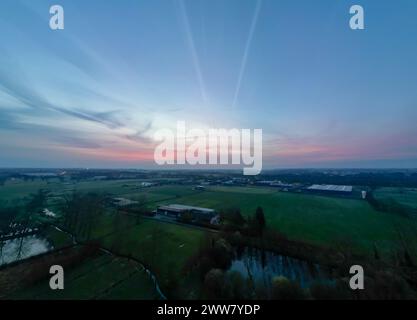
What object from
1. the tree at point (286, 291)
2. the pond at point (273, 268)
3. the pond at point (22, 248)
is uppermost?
the tree at point (286, 291)

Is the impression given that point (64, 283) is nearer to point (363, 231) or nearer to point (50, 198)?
point (363, 231)

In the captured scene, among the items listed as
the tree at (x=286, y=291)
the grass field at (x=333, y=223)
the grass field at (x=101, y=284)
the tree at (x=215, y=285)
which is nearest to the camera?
the tree at (x=286, y=291)

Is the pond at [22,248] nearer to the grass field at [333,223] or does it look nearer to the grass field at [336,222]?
the grass field at [333,223]

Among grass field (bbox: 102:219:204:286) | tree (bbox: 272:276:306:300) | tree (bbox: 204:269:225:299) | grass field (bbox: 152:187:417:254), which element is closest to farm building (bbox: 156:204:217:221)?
grass field (bbox: 102:219:204:286)

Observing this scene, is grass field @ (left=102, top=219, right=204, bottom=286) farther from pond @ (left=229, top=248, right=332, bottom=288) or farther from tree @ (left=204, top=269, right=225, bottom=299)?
pond @ (left=229, top=248, right=332, bottom=288)

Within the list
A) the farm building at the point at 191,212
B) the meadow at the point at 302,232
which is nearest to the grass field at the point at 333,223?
the meadow at the point at 302,232
